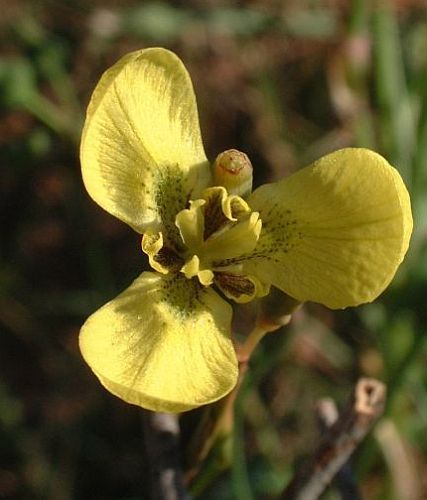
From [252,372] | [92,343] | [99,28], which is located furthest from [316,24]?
[92,343]

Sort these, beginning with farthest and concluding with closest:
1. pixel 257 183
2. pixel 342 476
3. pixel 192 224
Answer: pixel 257 183 → pixel 342 476 → pixel 192 224

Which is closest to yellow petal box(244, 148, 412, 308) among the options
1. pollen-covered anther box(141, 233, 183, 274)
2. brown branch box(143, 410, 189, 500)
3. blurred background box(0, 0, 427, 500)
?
pollen-covered anther box(141, 233, 183, 274)

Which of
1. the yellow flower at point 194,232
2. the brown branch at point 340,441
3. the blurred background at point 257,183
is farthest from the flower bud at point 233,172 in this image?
the blurred background at point 257,183

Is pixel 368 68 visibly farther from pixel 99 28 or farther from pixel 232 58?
pixel 99 28

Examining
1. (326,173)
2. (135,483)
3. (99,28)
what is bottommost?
(135,483)

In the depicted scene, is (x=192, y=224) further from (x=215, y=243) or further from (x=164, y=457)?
(x=164, y=457)

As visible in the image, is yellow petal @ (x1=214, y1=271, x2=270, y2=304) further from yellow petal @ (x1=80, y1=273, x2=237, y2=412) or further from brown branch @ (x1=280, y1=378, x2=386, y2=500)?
brown branch @ (x1=280, y1=378, x2=386, y2=500)

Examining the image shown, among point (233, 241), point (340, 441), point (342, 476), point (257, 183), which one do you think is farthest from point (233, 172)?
point (257, 183)
